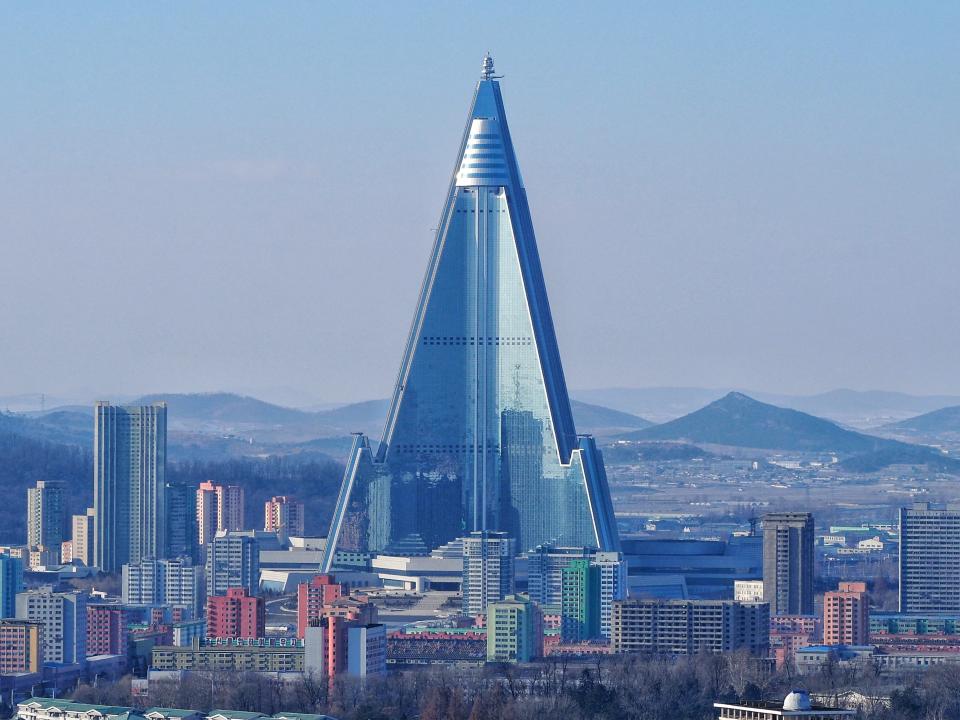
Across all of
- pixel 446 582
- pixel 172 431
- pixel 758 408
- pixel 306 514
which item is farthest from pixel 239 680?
pixel 758 408

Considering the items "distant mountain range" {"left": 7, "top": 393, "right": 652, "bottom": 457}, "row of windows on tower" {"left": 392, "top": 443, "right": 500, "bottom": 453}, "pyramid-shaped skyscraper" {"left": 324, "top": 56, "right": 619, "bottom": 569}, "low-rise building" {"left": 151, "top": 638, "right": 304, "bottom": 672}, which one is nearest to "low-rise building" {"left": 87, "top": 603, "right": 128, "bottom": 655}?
"low-rise building" {"left": 151, "top": 638, "right": 304, "bottom": 672}

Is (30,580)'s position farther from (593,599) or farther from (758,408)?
(758,408)

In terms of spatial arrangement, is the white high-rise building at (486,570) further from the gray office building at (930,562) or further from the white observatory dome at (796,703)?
the white observatory dome at (796,703)

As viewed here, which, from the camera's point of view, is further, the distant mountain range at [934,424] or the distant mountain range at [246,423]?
the distant mountain range at [934,424]

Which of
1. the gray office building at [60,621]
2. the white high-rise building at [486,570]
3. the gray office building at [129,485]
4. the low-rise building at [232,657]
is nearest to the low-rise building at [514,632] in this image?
the low-rise building at [232,657]

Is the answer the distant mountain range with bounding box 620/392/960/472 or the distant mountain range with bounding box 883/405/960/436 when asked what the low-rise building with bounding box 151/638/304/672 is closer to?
the distant mountain range with bounding box 620/392/960/472

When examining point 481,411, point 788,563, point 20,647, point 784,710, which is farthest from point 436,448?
point 784,710
